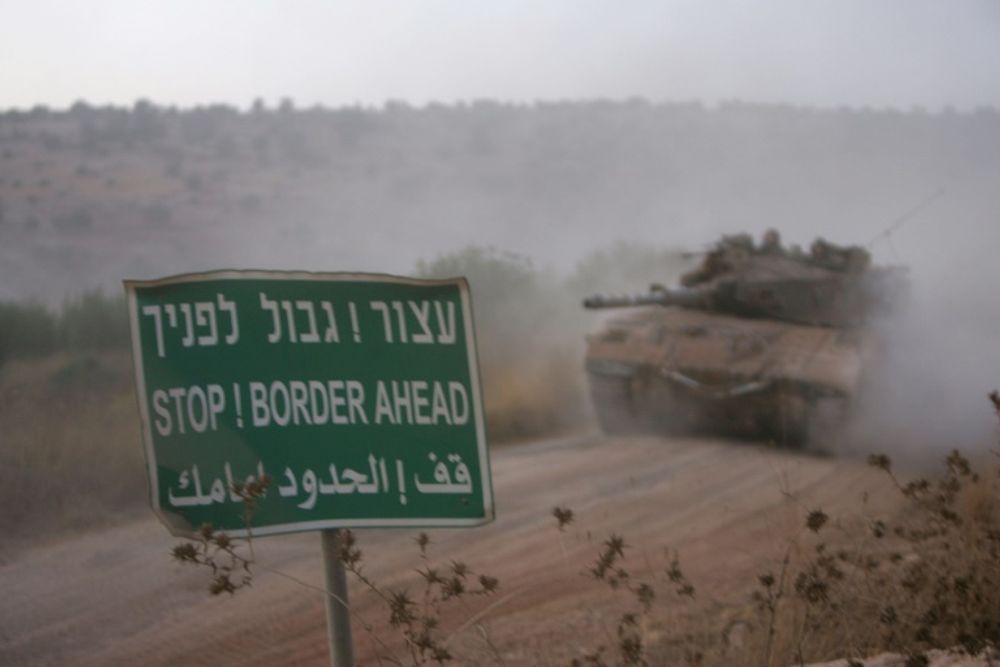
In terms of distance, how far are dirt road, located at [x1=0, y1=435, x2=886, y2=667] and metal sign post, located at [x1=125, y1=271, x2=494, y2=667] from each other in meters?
0.84

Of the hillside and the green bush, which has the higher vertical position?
the hillside

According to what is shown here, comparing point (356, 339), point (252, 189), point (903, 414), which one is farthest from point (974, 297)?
point (252, 189)

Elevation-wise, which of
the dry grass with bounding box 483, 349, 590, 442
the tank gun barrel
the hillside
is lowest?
the dry grass with bounding box 483, 349, 590, 442

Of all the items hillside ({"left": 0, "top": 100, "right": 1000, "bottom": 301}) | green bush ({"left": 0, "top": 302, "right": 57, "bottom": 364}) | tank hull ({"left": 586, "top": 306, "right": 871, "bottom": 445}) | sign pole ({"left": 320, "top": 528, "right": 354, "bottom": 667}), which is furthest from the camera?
hillside ({"left": 0, "top": 100, "right": 1000, "bottom": 301})

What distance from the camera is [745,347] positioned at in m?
11.7

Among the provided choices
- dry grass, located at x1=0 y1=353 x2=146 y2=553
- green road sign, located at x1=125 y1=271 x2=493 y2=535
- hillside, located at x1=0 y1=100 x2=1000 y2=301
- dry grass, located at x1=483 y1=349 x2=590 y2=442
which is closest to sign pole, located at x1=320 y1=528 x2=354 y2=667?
green road sign, located at x1=125 y1=271 x2=493 y2=535

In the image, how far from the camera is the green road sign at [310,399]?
280 centimetres

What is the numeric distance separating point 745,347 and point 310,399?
30.2ft

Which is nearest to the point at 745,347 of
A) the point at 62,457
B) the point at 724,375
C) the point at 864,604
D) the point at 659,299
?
the point at 724,375

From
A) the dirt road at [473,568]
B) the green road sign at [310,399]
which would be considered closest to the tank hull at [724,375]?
the dirt road at [473,568]

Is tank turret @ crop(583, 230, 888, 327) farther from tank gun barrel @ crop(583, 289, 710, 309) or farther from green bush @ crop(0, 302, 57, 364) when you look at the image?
green bush @ crop(0, 302, 57, 364)

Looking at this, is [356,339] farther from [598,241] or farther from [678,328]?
[598,241]

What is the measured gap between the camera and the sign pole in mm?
2988

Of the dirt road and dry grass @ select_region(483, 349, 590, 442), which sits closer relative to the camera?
the dirt road
